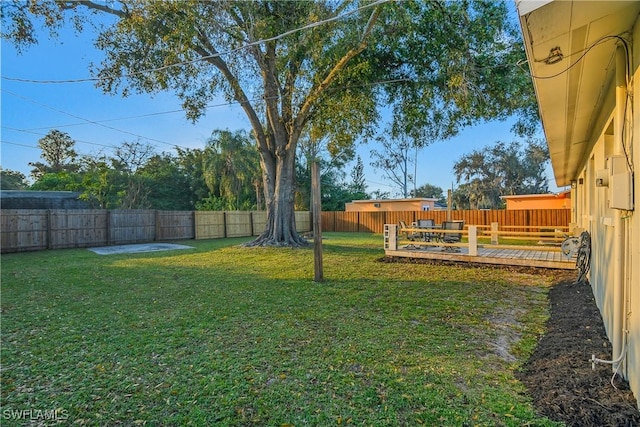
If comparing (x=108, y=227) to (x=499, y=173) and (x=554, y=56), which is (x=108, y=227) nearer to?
(x=554, y=56)

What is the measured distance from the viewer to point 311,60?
977 cm

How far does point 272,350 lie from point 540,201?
70.0ft

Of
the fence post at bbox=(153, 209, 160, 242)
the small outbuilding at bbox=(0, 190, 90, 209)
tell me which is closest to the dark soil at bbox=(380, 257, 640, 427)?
the fence post at bbox=(153, 209, 160, 242)

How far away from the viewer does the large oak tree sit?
802cm

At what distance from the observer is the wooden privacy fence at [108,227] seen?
448 inches

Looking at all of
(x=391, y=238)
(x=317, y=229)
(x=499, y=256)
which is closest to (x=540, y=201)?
(x=499, y=256)

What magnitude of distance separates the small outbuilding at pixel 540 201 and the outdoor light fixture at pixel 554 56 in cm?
1866

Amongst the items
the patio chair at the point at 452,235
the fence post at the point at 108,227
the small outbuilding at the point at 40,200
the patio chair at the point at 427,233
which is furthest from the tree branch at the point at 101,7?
the small outbuilding at the point at 40,200

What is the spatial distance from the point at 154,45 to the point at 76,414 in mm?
9604

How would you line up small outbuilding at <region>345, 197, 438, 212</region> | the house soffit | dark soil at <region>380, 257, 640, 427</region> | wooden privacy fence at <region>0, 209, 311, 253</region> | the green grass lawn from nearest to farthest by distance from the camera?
1. the house soffit
2. dark soil at <region>380, 257, 640, 427</region>
3. the green grass lawn
4. wooden privacy fence at <region>0, 209, 311, 253</region>
5. small outbuilding at <region>345, 197, 438, 212</region>

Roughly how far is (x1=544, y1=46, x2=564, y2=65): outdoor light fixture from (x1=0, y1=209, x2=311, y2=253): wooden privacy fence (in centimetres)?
1477

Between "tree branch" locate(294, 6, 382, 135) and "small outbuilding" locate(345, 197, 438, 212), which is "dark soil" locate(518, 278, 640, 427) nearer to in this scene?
"tree branch" locate(294, 6, 382, 135)

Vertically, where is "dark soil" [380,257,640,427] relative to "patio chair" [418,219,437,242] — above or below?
below

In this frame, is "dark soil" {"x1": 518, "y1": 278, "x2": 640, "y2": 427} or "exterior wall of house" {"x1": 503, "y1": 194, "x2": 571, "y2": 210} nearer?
"dark soil" {"x1": 518, "y1": 278, "x2": 640, "y2": 427}
